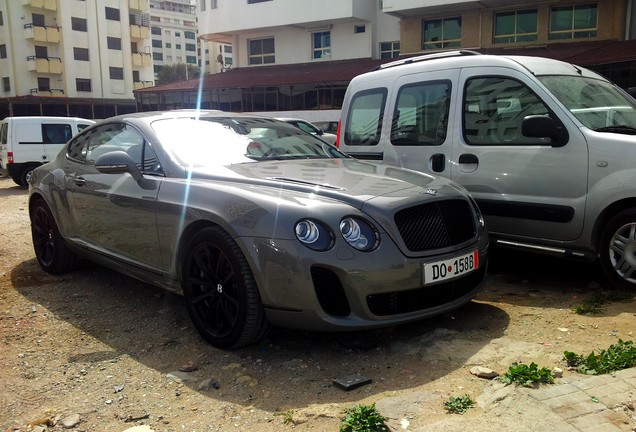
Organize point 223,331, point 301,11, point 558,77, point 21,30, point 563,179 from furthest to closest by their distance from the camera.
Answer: point 21,30
point 301,11
point 558,77
point 563,179
point 223,331

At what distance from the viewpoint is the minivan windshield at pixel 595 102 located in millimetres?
4602

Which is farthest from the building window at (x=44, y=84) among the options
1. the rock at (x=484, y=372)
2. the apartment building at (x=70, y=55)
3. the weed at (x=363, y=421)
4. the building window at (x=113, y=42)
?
the weed at (x=363, y=421)

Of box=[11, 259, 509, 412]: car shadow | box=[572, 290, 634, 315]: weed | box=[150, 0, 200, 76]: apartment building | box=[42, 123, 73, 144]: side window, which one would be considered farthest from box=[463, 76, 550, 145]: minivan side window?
box=[150, 0, 200, 76]: apartment building

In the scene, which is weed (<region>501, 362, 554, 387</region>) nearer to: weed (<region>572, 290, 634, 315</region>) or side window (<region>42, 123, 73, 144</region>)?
weed (<region>572, 290, 634, 315</region>)

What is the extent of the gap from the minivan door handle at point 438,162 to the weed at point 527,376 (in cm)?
270

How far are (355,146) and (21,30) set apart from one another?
1946 inches

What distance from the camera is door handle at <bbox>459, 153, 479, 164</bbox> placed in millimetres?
5098

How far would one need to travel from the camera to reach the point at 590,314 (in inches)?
159

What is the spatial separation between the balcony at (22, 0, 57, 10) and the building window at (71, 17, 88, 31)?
5.71 ft

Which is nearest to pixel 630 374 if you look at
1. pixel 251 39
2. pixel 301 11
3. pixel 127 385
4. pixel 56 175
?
pixel 127 385

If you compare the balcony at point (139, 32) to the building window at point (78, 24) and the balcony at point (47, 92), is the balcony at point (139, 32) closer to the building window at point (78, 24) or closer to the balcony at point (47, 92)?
the building window at point (78, 24)

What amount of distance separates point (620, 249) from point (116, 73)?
52525mm

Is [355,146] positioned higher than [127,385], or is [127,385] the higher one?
[355,146]

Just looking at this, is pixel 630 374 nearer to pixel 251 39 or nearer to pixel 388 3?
pixel 388 3
